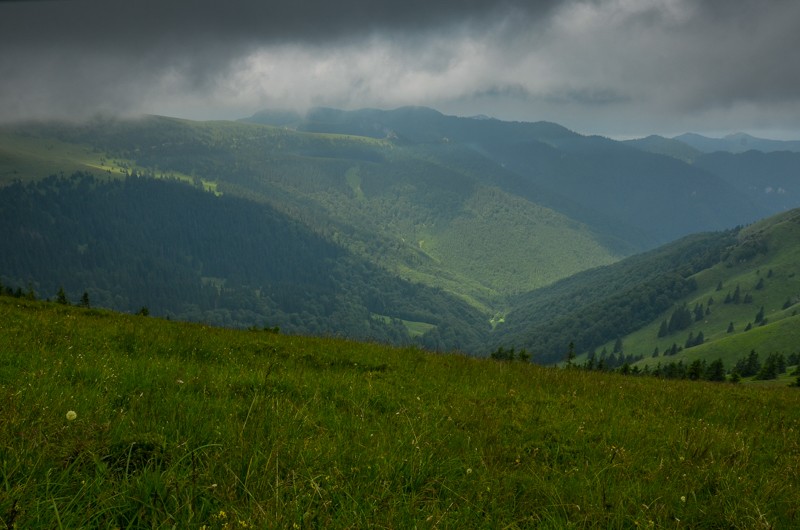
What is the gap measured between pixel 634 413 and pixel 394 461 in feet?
21.4

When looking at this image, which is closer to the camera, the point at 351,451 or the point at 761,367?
the point at 351,451

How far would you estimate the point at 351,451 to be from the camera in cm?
538

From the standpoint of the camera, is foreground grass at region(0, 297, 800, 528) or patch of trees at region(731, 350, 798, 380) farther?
patch of trees at region(731, 350, 798, 380)

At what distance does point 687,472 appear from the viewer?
19.7ft

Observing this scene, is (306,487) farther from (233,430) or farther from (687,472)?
(687,472)

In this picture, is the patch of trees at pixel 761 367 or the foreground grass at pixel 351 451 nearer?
the foreground grass at pixel 351 451

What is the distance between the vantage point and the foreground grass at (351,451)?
382cm

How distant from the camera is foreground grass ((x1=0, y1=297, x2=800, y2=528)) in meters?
3.82

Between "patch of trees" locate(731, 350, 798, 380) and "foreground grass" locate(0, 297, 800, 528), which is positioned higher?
"foreground grass" locate(0, 297, 800, 528)

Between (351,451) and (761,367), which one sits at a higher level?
(351,451)

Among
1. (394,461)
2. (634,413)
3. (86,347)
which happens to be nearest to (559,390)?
(634,413)

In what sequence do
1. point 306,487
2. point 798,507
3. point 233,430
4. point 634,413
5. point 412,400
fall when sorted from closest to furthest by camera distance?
point 306,487, point 798,507, point 233,430, point 412,400, point 634,413

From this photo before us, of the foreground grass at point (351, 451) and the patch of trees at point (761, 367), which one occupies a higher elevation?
the foreground grass at point (351, 451)

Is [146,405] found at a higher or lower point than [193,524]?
lower
